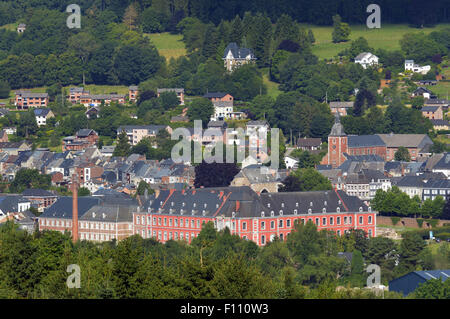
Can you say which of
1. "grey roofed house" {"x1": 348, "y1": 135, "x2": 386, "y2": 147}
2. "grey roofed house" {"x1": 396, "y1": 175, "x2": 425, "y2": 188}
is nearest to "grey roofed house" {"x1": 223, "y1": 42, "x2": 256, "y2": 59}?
"grey roofed house" {"x1": 348, "y1": 135, "x2": 386, "y2": 147}

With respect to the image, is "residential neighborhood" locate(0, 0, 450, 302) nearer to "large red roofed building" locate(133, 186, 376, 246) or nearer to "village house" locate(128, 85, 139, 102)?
"large red roofed building" locate(133, 186, 376, 246)

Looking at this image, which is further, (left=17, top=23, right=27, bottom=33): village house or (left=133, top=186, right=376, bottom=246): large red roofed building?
(left=17, top=23, right=27, bottom=33): village house

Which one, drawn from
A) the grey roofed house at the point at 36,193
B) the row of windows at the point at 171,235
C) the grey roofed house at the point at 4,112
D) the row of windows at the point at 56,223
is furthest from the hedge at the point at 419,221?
the grey roofed house at the point at 4,112

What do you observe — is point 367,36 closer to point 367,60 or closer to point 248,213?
point 367,60

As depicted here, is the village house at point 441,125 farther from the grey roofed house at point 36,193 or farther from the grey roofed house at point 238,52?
the grey roofed house at point 36,193

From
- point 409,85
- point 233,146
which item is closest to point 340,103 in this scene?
point 409,85
